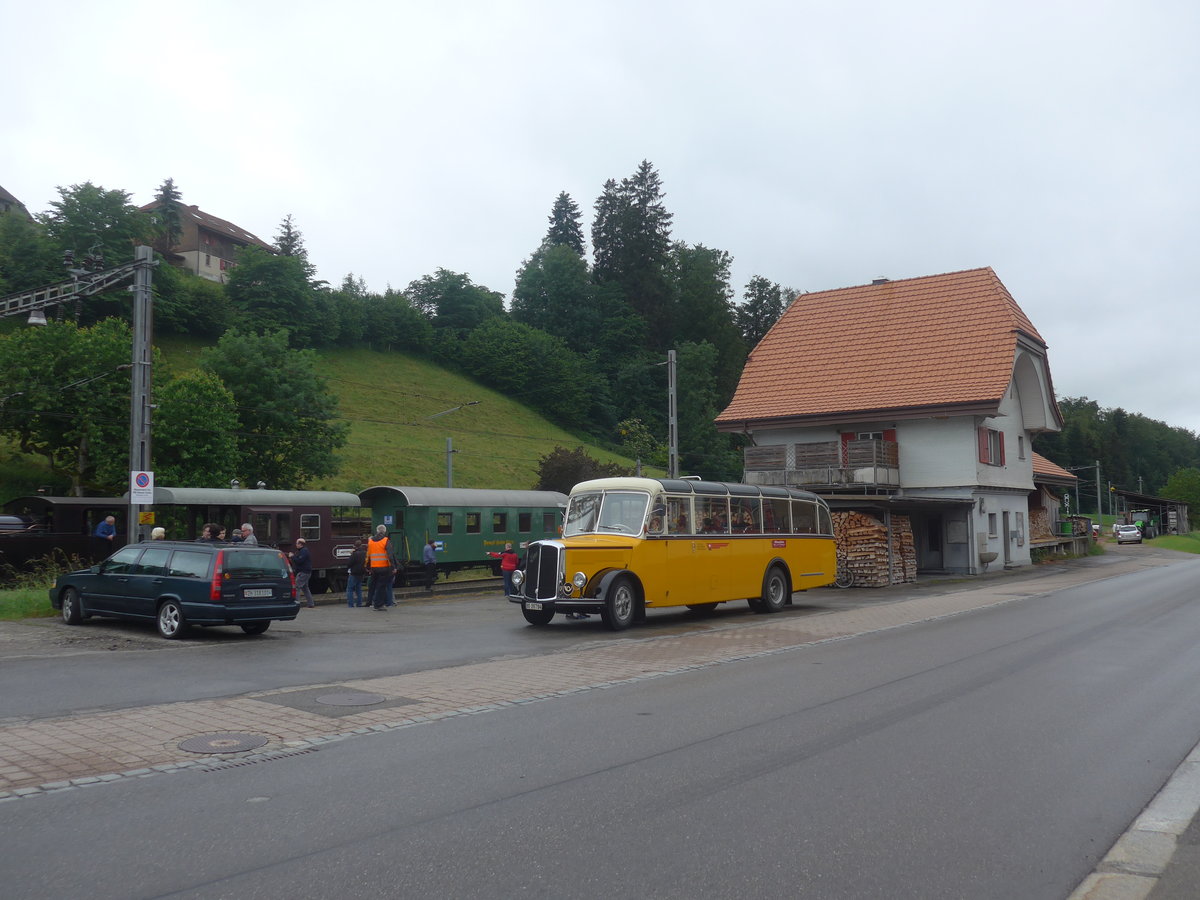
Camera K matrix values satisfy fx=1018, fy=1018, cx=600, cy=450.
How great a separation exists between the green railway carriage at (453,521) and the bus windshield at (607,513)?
44.8ft

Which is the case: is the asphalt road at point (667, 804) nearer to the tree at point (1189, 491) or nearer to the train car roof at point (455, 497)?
the train car roof at point (455, 497)

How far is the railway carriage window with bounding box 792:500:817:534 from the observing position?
74.1ft

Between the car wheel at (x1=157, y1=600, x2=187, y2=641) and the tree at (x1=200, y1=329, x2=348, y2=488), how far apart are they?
3445 centimetres

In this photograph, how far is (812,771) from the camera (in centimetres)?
713

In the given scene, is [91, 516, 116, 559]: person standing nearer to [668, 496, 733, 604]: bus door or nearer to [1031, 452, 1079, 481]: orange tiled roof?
[668, 496, 733, 604]: bus door

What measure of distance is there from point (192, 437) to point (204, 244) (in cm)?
5901

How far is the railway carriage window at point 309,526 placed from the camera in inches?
1167

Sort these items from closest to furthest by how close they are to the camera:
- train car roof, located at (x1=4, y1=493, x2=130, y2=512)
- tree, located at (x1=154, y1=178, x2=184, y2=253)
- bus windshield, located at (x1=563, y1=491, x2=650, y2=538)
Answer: bus windshield, located at (x1=563, y1=491, x2=650, y2=538), train car roof, located at (x1=4, y1=493, x2=130, y2=512), tree, located at (x1=154, y1=178, x2=184, y2=253)

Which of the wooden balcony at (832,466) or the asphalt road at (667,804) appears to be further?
the wooden balcony at (832,466)

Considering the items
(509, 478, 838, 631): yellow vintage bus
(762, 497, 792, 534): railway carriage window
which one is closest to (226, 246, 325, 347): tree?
(762, 497, 792, 534): railway carriage window

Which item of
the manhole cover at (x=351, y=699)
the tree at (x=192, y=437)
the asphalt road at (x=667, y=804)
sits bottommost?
the asphalt road at (x=667, y=804)

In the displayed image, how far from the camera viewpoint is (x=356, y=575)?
23891 millimetres

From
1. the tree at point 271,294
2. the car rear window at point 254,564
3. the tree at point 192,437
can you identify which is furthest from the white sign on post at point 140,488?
the tree at point 271,294

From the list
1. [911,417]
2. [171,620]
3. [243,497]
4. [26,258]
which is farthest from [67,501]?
[26,258]
